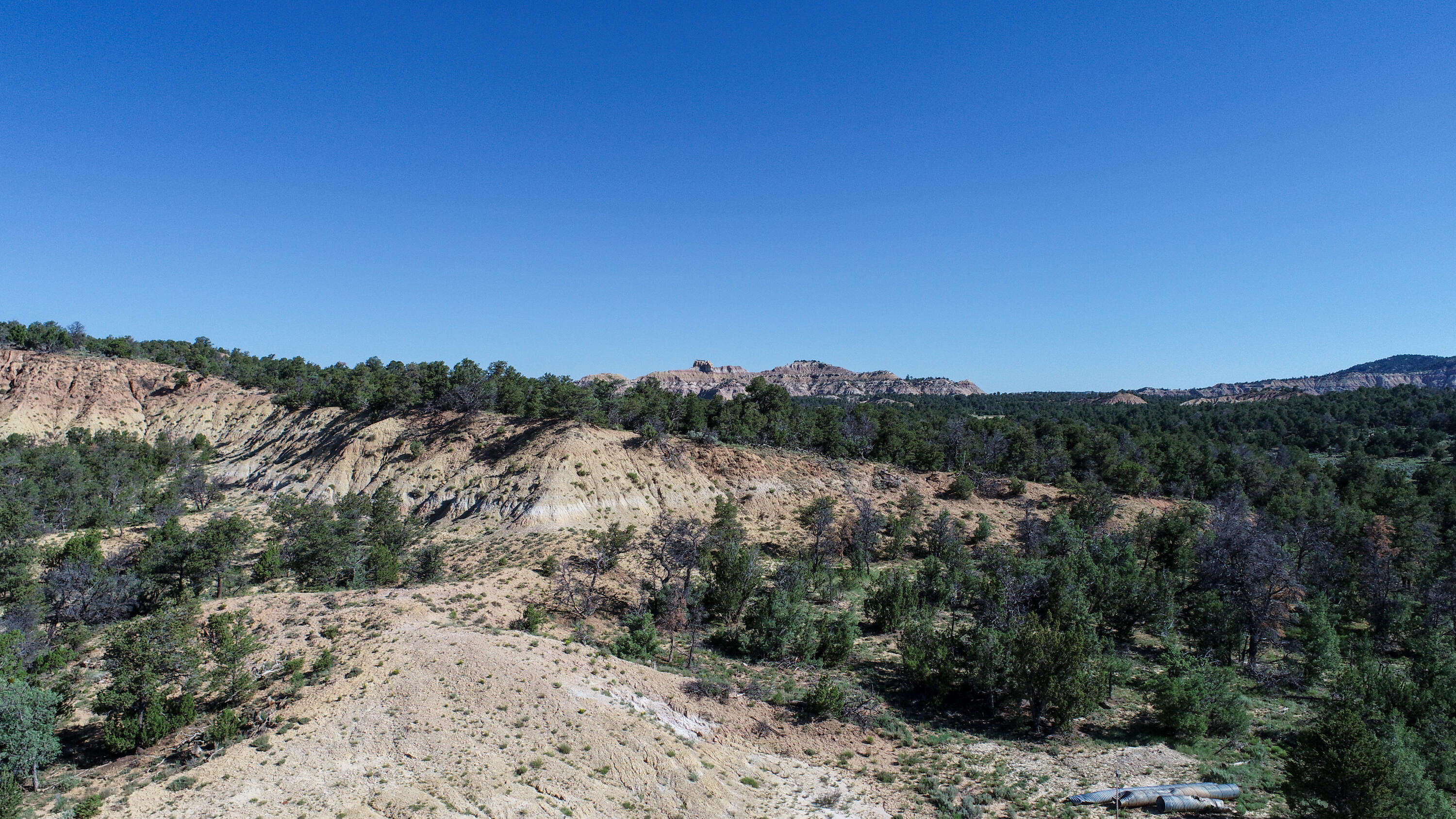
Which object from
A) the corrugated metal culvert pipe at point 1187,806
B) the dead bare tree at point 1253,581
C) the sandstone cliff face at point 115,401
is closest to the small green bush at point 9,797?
the corrugated metal culvert pipe at point 1187,806

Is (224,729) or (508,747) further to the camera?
(508,747)

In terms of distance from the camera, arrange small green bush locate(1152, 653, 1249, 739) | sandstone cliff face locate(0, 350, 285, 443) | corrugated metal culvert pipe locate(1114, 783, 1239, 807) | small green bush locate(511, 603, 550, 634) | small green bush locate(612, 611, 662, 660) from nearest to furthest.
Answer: corrugated metal culvert pipe locate(1114, 783, 1239, 807)
small green bush locate(1152, 653, 1249, 739)
small green bush locate(612, 611, 662, 660)
small green bush locate(511, 603, 550, 634)
sandstone cliff face locate(0, 350, 285, 443)

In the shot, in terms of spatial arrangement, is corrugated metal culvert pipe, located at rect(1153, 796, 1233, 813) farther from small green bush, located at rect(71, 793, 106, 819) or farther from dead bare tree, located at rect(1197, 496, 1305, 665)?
small green bush, located at rect(71, 793, 106, 819)

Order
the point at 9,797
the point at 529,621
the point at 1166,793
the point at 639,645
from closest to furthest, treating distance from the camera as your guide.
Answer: the point at 9,797 → the point at 1166,793 → the point at 639,645 → the point at 529,621

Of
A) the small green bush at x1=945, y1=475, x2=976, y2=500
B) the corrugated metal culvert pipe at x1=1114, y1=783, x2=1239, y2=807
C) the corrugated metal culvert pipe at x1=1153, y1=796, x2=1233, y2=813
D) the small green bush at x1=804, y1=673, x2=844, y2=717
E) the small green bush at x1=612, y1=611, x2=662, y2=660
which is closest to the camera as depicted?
the corrugated metal culvert pipe at x1=1153, y1=796, x2=1233, y2=813

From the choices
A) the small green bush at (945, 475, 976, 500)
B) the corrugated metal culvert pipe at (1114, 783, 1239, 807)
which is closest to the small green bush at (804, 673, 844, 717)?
the corrugated metal culvert pipe at (1114, 783, 1239, 807)

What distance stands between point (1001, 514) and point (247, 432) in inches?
3850

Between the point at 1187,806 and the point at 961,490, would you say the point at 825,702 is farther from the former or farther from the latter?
the point at 961,490

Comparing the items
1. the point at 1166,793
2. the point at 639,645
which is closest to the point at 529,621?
the point at 639,645

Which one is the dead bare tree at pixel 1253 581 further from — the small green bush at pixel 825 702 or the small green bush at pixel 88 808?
the small green bush at pixel 88 808

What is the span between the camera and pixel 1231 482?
76.2 meters

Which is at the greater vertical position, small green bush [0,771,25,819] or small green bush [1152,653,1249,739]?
small green bush [0,771,25,819]

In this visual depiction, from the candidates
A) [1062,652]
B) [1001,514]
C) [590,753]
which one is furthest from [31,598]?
[1001,514]

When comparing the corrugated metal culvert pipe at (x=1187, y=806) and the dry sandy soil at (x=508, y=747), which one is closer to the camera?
the dry sandy soil at (x=508, y=747)
